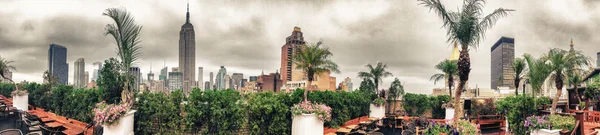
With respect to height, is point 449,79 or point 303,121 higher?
point 449,79

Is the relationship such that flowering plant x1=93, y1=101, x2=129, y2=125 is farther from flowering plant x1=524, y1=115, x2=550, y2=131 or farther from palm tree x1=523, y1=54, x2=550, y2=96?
palm tree x1=523, y1=54, x2=550, y2=96

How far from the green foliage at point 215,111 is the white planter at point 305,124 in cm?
140

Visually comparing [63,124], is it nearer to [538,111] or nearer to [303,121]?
[303,121]

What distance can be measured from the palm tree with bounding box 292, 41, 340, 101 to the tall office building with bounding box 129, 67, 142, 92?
4.42m

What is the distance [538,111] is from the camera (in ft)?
30.3

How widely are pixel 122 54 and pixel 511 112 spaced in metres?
10.9

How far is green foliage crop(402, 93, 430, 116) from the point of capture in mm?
16172

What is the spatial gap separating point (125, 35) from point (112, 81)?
4.25ft

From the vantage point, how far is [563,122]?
7.00 metres

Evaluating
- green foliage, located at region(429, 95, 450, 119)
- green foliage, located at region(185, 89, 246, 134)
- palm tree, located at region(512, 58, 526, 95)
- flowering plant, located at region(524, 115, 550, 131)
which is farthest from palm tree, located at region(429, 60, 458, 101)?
green foliage, located at region(185, 89, 246, 134)

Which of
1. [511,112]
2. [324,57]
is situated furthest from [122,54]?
[511,112]

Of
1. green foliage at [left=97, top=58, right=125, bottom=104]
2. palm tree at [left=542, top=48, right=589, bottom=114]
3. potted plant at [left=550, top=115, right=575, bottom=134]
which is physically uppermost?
palm tree at [left=542, top=48, right=589, bottom=114]

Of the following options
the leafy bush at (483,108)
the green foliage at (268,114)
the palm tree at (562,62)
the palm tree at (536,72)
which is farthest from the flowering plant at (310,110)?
the leafy bush at (483,108)

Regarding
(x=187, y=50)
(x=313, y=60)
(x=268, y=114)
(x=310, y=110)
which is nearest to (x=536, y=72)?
(x=313, y=60)
